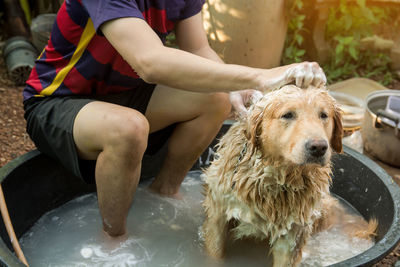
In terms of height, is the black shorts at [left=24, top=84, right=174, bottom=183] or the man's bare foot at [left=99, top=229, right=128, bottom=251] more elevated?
the black shorts at [left=24, top=84, right=174, bottom=183]

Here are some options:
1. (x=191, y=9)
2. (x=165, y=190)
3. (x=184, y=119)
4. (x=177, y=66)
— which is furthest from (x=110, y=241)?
(x=191, y=9)

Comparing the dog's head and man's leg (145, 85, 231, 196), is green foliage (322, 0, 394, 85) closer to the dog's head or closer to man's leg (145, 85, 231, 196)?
man's leg (145, 85, 231, 196)

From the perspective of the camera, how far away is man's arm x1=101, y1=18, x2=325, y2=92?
1746 mm

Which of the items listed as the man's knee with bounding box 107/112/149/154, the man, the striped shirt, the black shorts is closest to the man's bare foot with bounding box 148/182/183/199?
the man

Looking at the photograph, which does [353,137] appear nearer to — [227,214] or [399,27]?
[227,214]

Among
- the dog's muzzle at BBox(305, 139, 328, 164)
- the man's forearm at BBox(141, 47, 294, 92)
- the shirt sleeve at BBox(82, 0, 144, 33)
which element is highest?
the shirt sleeve at BBox(82, 0, 144, 33)

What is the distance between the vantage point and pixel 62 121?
81.3 inches

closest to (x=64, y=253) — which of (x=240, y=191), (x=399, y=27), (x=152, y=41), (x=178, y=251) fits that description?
(x=178, y=251)

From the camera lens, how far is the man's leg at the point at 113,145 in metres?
1.94

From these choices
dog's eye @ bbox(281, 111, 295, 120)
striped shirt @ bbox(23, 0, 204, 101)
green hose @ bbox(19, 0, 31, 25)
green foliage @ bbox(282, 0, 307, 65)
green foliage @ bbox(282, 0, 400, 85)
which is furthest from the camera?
green hose @ bbox(19, 0, 31, 25)

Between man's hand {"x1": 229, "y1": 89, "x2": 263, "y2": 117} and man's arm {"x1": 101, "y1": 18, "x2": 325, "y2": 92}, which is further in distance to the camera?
man's hand {"x1": 229, "y1": 89, "x2": 263, "y2": 117}

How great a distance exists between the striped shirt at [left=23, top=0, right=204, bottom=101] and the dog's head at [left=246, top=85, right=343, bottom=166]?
0.71m

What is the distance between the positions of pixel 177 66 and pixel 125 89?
657mm

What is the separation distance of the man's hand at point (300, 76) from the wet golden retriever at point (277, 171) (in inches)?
1.3
